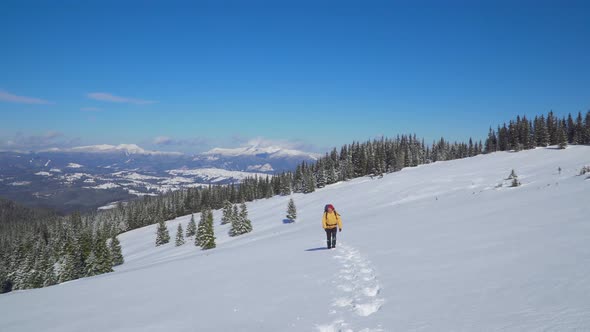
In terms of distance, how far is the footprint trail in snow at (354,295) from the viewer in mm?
5783

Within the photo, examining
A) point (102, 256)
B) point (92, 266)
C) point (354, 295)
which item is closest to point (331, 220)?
point (354, 295)

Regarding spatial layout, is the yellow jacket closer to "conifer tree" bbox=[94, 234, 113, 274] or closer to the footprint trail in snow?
the footprint trail in snow

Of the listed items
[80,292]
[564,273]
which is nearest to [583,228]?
[564,273]

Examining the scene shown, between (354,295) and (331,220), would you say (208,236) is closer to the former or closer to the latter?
(331,220)

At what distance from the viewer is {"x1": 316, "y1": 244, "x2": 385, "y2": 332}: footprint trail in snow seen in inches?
228

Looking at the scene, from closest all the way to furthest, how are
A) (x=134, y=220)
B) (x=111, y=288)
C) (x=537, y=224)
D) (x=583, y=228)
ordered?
(x=583, y=228), (x=111, y=288), (x=537, y=224), (x=134, y=220)

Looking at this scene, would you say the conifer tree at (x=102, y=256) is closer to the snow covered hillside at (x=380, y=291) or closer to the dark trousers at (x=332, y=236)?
the snow covered hillside at (x=380, y=291)

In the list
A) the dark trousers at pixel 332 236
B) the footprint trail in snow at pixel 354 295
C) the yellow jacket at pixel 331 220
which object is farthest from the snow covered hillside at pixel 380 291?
the yellow jacket at pixel 331 220

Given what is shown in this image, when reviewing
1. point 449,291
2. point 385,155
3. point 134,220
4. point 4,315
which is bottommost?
point 134,220

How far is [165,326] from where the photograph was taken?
6.43 m

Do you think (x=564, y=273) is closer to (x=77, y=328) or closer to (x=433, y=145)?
(x=77, y=328)

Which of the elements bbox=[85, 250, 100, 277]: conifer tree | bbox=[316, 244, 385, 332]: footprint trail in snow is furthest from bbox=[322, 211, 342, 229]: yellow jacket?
bbox=[85, 250, 100, 277]: conifer tree

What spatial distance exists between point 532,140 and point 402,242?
8838cm

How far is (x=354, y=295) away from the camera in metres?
7.32
